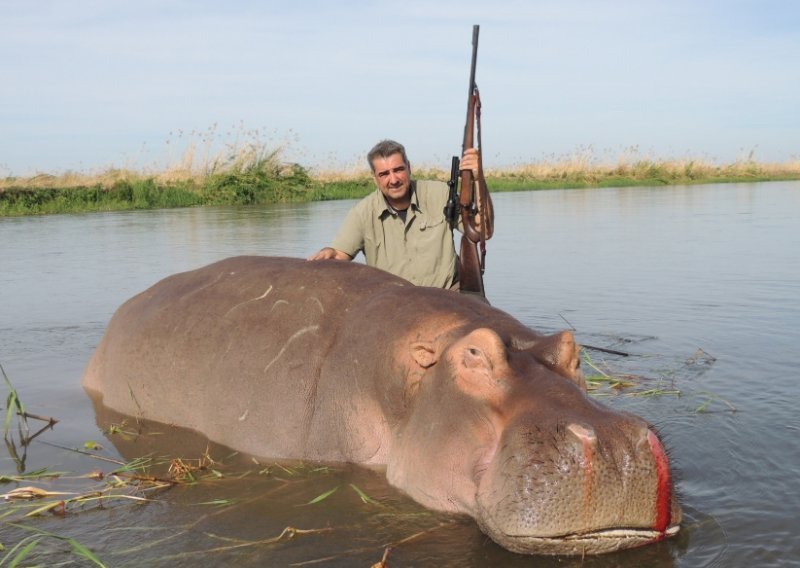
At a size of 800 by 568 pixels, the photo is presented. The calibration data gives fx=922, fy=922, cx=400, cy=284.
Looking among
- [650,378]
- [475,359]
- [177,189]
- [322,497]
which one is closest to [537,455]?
[475,359]

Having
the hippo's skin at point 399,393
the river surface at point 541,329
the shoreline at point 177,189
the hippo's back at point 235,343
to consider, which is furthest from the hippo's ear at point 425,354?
the shoreline at point 177,189

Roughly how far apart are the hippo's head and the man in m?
2.68

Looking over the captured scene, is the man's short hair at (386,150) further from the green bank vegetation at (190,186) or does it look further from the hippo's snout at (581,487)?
the green bank vegetation at (190,186)

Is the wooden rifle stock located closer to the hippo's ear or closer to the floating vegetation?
the floating vegetation

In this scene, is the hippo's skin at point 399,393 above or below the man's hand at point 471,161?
below

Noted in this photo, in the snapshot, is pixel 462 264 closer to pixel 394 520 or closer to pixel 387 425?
pixel 387 425

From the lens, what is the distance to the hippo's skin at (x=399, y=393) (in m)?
2.84

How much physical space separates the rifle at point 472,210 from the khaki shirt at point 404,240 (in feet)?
0.58

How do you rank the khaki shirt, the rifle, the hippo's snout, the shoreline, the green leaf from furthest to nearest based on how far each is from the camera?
the shoreline, the khaki shirt, the rifle, the green leaf, the hippo's snout

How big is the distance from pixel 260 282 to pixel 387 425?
125cm

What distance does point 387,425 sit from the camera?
3.82 metres

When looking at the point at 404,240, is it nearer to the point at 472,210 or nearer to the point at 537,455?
the point at 472,210

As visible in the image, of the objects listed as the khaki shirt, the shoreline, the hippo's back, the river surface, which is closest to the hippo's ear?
the river surface

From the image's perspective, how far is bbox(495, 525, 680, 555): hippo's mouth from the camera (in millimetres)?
2873
